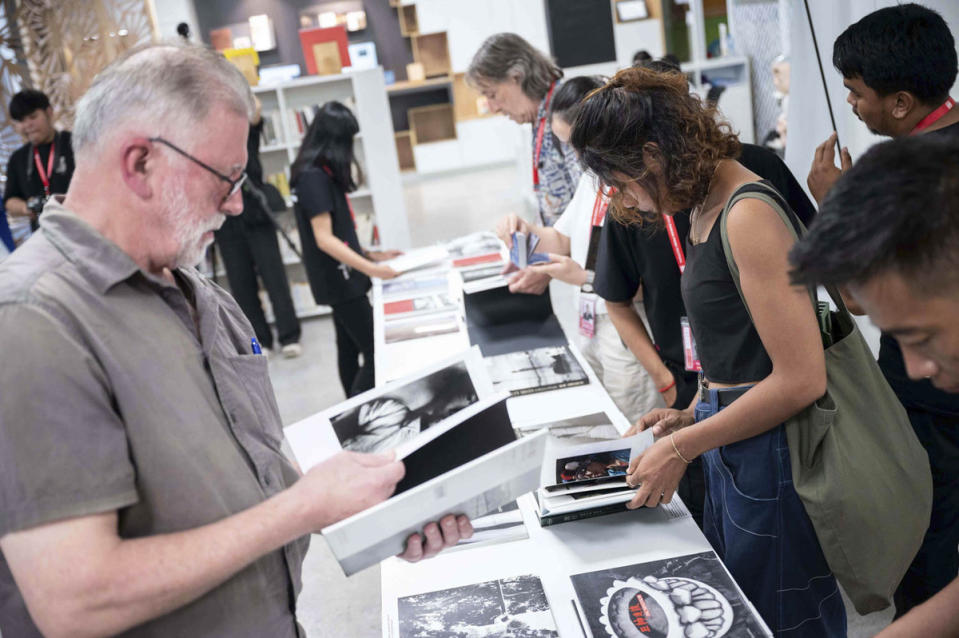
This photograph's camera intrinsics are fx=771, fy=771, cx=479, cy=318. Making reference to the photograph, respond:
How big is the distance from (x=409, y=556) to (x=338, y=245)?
252 centimetres

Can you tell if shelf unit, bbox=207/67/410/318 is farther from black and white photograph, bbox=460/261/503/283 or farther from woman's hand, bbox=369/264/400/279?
black and white photograph, bbox=460/261/503/283

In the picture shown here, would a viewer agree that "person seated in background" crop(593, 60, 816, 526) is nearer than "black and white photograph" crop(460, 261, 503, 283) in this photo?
Yes

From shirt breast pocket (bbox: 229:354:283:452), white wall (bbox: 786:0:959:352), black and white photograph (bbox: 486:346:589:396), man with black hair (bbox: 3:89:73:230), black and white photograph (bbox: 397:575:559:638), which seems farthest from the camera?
man with black hair (bbox: 3:89:73:230)

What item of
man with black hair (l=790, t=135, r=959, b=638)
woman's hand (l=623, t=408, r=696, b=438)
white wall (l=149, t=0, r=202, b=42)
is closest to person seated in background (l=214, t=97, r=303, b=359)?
woman's hand (l=623, t=408, r=696, b=438)

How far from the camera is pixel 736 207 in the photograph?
134cm

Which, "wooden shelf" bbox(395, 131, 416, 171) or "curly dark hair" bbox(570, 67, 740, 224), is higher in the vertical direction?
"curly dark hair" bbox(570, 67, 740, 224)

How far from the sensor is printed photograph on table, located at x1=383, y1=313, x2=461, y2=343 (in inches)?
111

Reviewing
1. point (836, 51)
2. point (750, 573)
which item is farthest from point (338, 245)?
point (750, 573)

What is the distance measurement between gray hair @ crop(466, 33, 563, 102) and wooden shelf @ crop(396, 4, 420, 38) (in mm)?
10348

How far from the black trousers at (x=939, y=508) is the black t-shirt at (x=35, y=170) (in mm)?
4878

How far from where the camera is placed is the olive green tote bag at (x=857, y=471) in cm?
141

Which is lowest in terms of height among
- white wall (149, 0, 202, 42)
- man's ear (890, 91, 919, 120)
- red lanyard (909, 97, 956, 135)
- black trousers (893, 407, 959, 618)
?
black trousers (893, 407, 959, 618)

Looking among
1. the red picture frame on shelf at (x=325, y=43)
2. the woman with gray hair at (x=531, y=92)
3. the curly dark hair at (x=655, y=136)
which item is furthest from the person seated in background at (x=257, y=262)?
the curly dark hair at (x=655, y=136)

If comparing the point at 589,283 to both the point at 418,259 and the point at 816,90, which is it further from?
the point at 418,259
